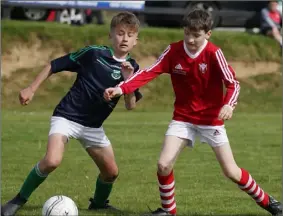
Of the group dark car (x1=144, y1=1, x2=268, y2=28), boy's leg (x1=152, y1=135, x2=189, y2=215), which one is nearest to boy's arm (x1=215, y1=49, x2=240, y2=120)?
boy's leg (x1=152, y1=135, x2=189, y2=215)

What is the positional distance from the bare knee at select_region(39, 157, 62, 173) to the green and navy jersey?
48cm

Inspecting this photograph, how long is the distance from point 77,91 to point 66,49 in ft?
47.0

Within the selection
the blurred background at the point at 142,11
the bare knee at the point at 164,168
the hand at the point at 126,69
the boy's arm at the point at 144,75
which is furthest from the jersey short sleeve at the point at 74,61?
the blurred background at the point at 142,11

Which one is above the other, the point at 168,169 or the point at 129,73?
the point at 129,73

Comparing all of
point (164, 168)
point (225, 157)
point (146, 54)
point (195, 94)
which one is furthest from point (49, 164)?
point (146, 54)

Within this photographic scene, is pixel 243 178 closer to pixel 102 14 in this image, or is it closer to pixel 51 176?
pixel 51 176

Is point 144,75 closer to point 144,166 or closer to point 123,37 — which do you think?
point 123,37

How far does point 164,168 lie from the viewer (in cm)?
770

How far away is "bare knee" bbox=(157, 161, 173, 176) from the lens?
25.3 ft

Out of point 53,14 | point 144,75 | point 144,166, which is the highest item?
point 144,75

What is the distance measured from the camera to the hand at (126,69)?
7.85 m

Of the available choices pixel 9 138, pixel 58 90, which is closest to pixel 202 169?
pixel 9 138

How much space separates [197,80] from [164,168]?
0.82 metres

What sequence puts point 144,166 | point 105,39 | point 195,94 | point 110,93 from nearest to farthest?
point 110,93 → point 195,94 → point 144,166 → point 105,39
